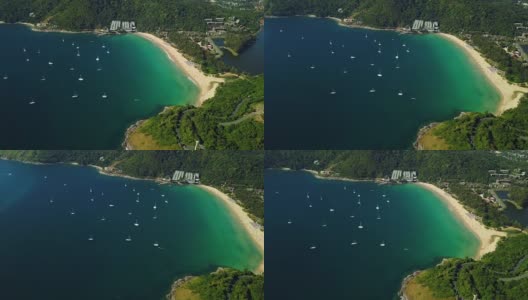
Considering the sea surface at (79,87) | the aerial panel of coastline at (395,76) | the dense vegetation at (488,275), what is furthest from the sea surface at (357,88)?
the dense vegetation at (488,275)

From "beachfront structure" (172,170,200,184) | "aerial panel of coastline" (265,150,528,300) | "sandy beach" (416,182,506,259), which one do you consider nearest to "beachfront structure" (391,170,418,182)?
"aerial panel of coastline" (265,150,528,300)

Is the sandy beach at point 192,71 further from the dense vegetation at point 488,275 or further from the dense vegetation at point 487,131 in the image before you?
the dense vegetation at point 488,275

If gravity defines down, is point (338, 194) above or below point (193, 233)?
above

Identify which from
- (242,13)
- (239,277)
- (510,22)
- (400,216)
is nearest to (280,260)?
(239,277)

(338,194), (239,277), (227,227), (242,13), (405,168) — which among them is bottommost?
(239,277)

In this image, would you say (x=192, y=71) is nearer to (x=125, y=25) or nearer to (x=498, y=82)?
(x=125, y=25)

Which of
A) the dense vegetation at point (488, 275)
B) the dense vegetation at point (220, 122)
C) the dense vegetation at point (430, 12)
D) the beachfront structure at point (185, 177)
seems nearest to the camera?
the dense vegetation at point (488, 275)

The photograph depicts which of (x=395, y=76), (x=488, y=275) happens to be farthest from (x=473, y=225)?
(x=395, y=76)

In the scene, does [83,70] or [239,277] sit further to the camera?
[83,70]

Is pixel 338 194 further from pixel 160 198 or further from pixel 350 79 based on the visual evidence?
pixel 160 198
